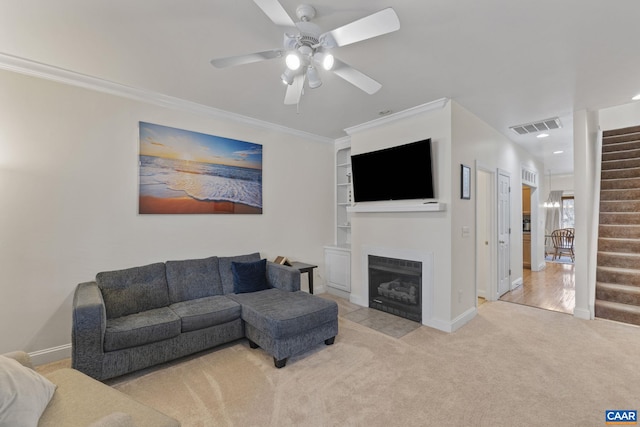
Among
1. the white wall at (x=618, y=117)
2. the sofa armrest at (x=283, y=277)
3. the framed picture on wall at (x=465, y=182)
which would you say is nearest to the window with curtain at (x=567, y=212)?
the white wall at (x=618, y=117)

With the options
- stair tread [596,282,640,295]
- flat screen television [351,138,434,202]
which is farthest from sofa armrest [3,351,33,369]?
stair tread [596,282,640,295]

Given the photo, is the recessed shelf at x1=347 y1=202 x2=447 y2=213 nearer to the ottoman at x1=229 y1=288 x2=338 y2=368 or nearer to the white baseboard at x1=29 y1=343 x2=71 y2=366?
the ottoman at x1=229 y1=288 x2=338 y2=368

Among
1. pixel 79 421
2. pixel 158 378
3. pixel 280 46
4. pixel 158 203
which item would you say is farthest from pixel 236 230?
pixel 79 421

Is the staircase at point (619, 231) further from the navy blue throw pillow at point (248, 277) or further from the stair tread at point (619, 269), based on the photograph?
the navy blue throw pillow at point (248, 277)

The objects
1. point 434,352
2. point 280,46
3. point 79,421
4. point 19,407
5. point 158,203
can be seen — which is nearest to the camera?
point 19,407

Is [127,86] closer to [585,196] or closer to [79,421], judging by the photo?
[79,421]

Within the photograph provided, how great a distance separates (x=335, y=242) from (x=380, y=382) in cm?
292

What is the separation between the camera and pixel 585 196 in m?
3.69

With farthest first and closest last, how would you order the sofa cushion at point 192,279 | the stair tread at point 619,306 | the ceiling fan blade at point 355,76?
1. the stair tread at point 619,306
2. the sofa cushion at point 192,279
3. the ceiling fan blade at point 355,76

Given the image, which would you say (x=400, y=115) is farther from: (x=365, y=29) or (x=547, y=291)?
(x=547, y=291)

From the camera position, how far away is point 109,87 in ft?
9.53

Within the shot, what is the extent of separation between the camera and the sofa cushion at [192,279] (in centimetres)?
309

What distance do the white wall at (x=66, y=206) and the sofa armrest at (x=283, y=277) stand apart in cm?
74

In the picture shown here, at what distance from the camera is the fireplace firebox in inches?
143
